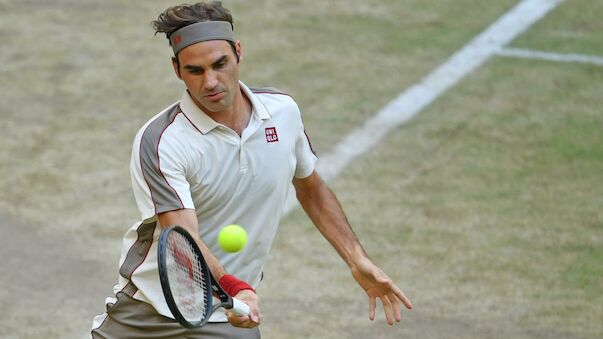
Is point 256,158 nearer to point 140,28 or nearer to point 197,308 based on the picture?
point 197,308

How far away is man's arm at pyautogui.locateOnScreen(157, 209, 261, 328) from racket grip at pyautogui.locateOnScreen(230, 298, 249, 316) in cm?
2

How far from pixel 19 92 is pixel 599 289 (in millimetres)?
5252

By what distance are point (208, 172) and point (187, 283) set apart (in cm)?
66

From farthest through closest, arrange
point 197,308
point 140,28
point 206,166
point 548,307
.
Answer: point 140,28
point 548,307
point 206,166
point 197,308

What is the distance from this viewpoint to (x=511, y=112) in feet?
33.3

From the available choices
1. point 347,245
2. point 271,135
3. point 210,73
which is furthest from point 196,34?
point 347,245

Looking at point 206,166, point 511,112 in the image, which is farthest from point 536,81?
point 206,166

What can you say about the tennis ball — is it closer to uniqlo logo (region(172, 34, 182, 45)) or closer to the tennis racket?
the tennis racket

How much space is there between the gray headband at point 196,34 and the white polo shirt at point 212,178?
0.79 ft

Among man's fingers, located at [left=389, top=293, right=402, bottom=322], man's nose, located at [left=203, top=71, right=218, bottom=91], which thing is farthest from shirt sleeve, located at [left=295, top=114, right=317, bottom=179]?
man's fingers, located at [left=389, top=293, right=402, bottom=322]

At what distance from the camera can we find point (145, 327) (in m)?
5.54

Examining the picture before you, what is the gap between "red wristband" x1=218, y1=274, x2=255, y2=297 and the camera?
16.2ft

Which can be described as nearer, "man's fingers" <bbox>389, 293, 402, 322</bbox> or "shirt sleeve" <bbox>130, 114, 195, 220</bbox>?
"shirt sleeve" <bbox>130, 114, 195, 220</bbox>

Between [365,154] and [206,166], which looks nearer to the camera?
[206,166]
